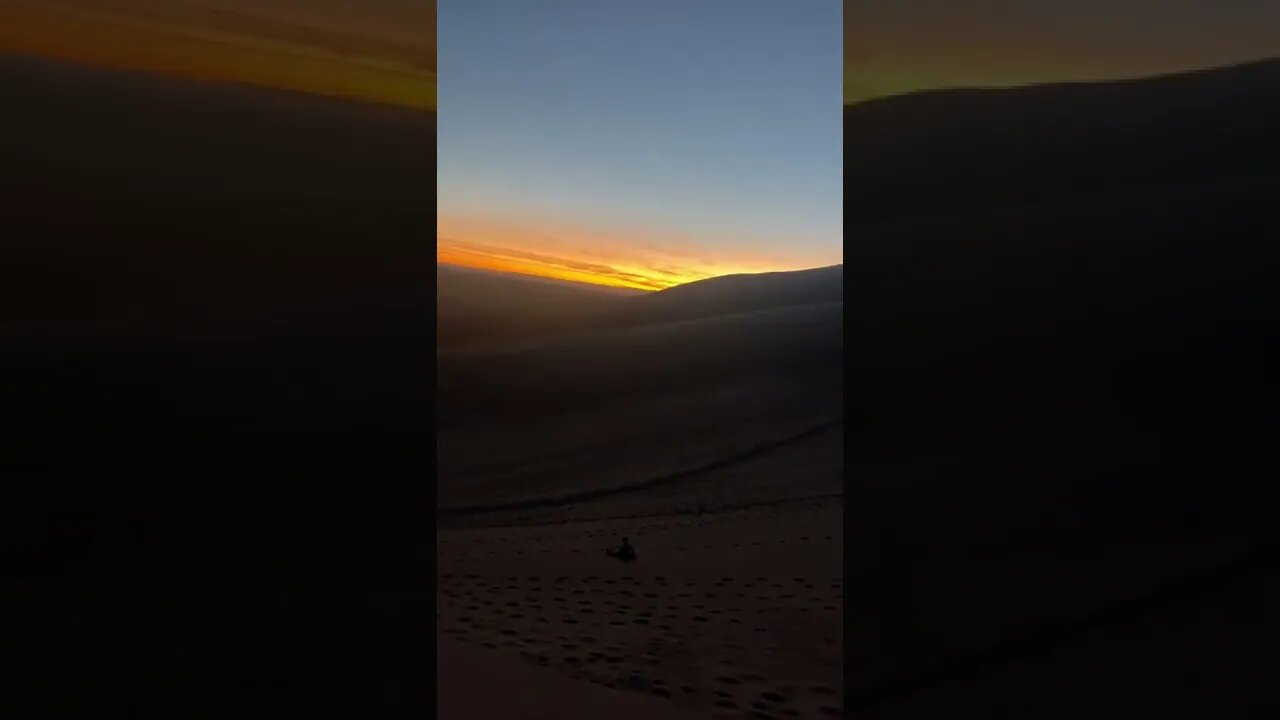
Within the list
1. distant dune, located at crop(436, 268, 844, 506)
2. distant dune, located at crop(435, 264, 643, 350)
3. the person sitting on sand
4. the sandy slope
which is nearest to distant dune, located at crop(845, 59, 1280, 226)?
the sandy slope

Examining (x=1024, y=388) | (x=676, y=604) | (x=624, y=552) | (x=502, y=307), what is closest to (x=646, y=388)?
(x=502, y=307)

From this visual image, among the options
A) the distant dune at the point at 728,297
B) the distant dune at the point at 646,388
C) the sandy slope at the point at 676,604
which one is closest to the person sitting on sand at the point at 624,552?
the sandy slope at the point at 676,604

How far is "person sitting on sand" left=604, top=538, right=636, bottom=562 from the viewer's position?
7620mm

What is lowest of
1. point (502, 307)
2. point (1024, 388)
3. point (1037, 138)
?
point (1024, 388)

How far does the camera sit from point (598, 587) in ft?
22.0

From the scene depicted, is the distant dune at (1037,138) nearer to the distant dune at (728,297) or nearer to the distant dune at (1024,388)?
the distant dune at (1024,388)

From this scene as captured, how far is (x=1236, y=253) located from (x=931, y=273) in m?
0.80

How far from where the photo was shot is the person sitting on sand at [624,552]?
7.62m

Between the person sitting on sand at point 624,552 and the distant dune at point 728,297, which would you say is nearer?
the person sitting on sand at point 624,552

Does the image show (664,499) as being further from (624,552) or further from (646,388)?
(646,388)

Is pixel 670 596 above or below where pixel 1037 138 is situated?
below

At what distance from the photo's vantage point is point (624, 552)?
7.69 metres

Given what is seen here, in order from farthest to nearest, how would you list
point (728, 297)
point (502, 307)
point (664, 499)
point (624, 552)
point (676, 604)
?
point (728, 297) < point (502, 307) < point (664, 499) < point (624, 552) < point (676, 604)

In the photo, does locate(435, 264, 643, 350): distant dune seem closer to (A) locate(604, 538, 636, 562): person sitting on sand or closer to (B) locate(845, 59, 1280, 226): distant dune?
(A) locate(604, 538, 636, 562): person sitting on sand
